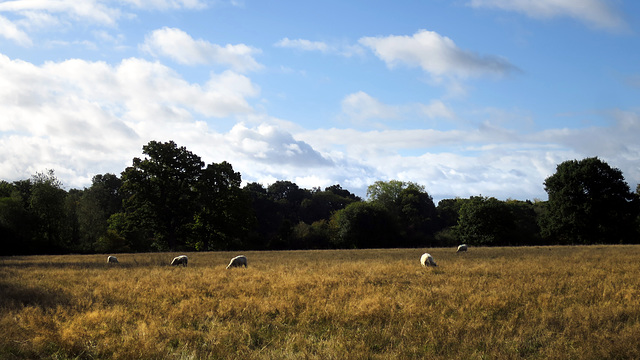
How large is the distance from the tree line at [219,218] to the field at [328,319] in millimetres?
40403

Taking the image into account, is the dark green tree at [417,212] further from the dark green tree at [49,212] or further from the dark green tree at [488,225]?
the dark green tree at [49,212]

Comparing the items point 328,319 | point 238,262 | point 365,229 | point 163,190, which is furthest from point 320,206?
point 328,319

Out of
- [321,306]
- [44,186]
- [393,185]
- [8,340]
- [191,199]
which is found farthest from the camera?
[393,185]

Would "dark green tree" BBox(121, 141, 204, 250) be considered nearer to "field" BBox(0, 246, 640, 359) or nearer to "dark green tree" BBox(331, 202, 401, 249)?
"dark green tree" BBox(331, 202, 401, 249)

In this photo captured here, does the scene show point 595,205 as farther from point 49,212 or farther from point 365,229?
point 49,212

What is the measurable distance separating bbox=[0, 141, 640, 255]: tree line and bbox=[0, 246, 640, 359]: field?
133 feet

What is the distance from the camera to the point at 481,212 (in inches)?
2689

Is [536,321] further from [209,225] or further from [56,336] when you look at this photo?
[209,225]

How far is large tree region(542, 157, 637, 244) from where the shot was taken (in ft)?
189

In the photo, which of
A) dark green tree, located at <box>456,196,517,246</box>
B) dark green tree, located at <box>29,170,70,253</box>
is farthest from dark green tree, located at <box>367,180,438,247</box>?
dark green tree, located at <box>29,170,70,253</box>

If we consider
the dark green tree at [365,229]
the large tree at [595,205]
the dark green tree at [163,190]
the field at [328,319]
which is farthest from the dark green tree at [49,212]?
the large tree at [595,205]

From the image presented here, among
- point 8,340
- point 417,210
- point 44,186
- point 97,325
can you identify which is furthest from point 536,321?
point 417,210

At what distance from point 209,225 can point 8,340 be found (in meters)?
49.7

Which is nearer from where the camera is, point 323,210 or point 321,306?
point 321,306
